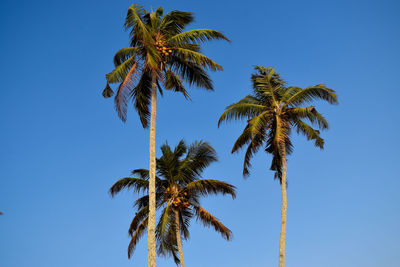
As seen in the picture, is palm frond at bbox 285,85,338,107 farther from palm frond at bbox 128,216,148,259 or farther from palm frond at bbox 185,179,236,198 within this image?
palm frond at bbox 128,216,148,259

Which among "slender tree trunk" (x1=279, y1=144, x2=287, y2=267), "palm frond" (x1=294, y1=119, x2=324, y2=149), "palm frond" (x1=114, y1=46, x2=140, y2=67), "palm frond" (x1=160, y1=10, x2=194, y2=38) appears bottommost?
"slender tree trunk" (x1=279, y1=144, x2=287, y2=267)

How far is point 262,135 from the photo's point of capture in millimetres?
22828

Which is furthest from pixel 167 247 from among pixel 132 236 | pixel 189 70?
pixel 189 70

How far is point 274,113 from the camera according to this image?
22578 millimetres

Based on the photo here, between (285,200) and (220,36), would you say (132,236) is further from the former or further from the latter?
(220,36)

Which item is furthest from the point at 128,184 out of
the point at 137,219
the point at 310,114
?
the point at 310,114

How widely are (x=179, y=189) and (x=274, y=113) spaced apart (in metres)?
7.42

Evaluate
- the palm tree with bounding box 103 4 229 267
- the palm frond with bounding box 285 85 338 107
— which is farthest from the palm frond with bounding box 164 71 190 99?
the palm frond with bounding box 285 85 338 107

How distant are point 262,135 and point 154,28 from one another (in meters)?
7.92

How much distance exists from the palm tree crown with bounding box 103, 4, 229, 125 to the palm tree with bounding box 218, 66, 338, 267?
3197 millimetres

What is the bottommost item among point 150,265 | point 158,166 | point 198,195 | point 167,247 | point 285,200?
point 150,265

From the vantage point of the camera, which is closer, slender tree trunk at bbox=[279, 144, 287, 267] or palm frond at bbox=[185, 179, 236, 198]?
slender tree trunk at bbox=[279, 144, 287, 267]

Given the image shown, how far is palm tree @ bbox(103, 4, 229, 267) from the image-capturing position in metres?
18.8

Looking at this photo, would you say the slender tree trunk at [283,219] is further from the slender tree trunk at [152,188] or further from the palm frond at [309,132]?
the slender tree trunk at [152,188]
